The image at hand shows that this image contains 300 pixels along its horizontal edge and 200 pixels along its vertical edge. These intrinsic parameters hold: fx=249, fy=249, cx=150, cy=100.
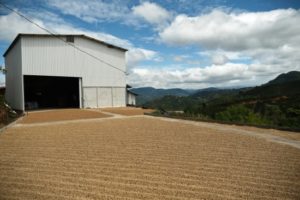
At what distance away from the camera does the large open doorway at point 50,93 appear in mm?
31000

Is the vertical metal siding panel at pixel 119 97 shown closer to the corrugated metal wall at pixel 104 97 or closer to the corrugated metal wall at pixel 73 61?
the corrugated metal wall at pixel 104 97

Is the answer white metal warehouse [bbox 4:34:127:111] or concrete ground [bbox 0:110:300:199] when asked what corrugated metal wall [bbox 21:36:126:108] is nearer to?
white metal warehouse [bbox 4:34:127:111]

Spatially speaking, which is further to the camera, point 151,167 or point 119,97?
point 119,97

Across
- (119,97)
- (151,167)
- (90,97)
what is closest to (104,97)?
(90,97)

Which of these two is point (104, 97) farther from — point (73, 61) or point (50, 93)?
point (50, 93)

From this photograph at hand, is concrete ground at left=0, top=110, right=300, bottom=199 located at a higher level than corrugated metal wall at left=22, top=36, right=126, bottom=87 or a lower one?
lower

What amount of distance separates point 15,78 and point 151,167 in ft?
78.5

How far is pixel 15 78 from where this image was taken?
25.2 m

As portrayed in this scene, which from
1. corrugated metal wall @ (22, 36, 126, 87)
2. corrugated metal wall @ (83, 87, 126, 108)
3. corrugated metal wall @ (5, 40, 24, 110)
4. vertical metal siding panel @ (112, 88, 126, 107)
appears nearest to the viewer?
corrugated metal wall @ (22, 36, 126, 87)

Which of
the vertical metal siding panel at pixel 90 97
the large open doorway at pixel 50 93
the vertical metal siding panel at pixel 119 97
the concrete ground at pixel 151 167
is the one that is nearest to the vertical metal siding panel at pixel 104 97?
the vertical metal siding panel at pixel 90 97

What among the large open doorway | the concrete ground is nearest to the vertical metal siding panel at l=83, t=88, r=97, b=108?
the large open doorway

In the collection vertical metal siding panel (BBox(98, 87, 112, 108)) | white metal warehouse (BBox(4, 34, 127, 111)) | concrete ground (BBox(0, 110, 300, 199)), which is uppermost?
white metal warehouse (BBox(4, 34, 127, 111))

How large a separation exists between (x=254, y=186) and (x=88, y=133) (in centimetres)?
759

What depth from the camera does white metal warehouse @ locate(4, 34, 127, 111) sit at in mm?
22844
